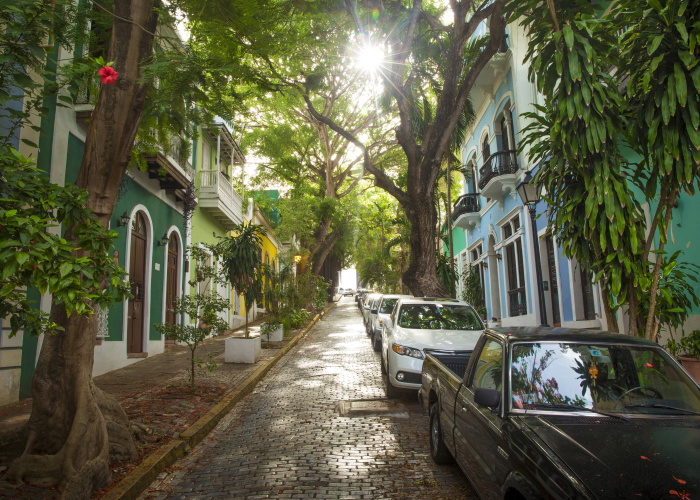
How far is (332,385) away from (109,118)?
6264 millimetres

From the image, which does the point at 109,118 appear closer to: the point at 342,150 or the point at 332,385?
the point at 332,385

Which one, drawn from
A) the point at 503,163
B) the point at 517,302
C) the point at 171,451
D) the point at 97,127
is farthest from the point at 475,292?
the point at 97,127

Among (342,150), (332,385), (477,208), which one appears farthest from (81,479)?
(342,150)

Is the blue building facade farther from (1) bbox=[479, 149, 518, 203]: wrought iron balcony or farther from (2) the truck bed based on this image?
(2) the truck bed

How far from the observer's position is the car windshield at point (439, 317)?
8555 mm

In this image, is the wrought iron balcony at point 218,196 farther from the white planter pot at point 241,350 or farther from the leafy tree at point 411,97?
the white planter pot at point 241,350

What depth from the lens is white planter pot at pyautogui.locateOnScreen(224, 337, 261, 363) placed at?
11648mm

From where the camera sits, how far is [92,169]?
493cm

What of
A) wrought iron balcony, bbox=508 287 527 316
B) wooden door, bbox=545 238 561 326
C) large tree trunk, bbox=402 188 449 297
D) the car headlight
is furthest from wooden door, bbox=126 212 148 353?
wrought iron balcony, bbox=508 287 527 316

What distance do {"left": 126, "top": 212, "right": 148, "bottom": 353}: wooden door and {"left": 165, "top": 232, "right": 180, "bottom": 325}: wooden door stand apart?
1719 mm

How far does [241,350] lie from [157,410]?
15.9 feet

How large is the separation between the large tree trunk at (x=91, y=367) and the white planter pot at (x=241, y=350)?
20.9 feet

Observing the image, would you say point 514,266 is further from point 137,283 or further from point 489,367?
point 489,367

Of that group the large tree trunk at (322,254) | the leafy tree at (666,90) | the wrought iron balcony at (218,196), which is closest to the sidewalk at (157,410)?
the leafy tree at (666,90)
